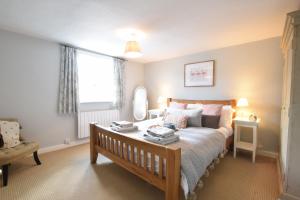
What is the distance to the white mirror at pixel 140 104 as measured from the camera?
15.4ft

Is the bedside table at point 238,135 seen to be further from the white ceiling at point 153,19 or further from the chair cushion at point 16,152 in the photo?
the chair cushion at point 16,152

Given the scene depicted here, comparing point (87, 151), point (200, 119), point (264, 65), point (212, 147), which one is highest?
point (264, 65)

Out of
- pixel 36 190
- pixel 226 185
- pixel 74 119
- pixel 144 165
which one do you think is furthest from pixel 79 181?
pixel 226 185

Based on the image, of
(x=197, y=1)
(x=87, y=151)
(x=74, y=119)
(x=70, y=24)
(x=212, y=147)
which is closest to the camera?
(x=197, y=1)

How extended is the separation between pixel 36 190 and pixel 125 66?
11.5 feet

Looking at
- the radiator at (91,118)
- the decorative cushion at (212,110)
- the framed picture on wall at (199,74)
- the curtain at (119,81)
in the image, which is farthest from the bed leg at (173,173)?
the curtain at (119,81)

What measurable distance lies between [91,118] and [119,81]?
1.27m

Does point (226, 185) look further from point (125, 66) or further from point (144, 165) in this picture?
point (125, 66)

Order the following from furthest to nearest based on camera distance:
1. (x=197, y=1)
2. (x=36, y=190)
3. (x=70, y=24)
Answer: (x=70, y=24), (x=36, y=190), (x=197, y=1)

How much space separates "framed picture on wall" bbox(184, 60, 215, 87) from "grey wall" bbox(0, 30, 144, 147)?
119 inches

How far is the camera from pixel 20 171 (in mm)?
2307

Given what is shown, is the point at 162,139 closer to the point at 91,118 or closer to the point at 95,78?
the point at 91,118

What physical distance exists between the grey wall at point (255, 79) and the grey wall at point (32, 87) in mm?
3226

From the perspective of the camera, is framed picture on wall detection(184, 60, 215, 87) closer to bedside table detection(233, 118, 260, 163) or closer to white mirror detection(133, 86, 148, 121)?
bedside table detection(233, 118, 260, 163)
